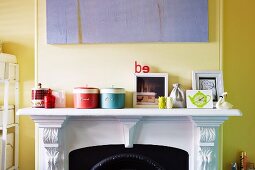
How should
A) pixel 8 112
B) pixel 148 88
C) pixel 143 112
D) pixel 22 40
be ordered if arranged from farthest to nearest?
pixel 22 40 < pixel 8 112 < pixel 148 88 < pixel 143 112

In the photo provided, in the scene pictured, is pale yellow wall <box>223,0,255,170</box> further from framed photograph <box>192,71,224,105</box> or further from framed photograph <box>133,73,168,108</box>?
framed photograph <box>133,73,168,108</box>

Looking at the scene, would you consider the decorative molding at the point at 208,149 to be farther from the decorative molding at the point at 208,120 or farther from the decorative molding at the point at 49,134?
the decorative molding at the point at 49,134

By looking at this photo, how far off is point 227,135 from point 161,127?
2.01 ft

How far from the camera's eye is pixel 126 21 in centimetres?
185

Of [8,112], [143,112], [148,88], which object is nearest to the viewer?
[143,112]

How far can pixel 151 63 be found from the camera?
188cm

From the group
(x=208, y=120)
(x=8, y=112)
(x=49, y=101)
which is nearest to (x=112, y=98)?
(x=49, y=101)

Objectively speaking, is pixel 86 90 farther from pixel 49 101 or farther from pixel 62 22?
pixel 62 22

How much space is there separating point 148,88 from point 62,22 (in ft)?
2.46

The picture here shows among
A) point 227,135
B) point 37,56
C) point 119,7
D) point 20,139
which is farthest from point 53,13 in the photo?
point 227,135

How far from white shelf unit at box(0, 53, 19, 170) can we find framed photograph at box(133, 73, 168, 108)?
98cm

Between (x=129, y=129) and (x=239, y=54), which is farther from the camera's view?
(x=239, y=54)

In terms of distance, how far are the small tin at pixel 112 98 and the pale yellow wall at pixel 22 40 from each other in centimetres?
79

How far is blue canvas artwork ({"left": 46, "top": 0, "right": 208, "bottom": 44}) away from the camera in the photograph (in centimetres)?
184
